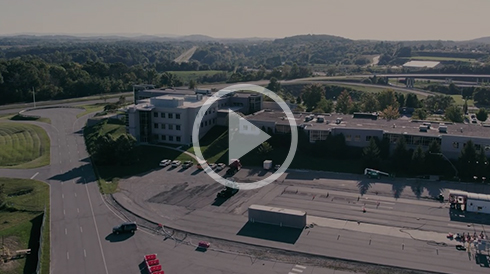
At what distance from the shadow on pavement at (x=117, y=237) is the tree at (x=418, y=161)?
3610 cm

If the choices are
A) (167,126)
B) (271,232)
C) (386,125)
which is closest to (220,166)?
(167,126)

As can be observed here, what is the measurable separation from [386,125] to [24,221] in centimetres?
5009

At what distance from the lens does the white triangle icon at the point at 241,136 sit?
70.1 meters

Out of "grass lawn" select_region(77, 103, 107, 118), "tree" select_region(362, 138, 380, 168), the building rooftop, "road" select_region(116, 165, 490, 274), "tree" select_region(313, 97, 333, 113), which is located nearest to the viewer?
"road" select_region(116, 165, 490, 274)

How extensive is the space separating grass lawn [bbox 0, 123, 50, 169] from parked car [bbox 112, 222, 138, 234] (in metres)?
28.5

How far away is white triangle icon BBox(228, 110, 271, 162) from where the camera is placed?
70.1 metres

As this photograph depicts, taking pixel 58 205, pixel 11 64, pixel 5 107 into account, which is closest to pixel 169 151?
pixel 58 205

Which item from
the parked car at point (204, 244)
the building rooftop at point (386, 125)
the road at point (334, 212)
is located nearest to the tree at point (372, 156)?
the road at point (334, 212)

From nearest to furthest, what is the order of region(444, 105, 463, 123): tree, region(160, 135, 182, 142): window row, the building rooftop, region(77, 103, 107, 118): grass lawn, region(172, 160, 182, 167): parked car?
the building rooftop < region(172, 160, 182, 167): parked car < region(160, 135, 182, 142): window row < region(444, 105, 463, 123): tree < region(77, 103, 107, 118): grass lawn

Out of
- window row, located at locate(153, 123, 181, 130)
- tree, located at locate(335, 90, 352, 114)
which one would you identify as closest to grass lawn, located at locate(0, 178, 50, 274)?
window row, located at locate(153, 123, 181, 130)

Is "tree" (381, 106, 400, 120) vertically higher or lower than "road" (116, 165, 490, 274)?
higher

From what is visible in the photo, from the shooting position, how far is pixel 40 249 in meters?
40.1

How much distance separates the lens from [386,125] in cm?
7012
